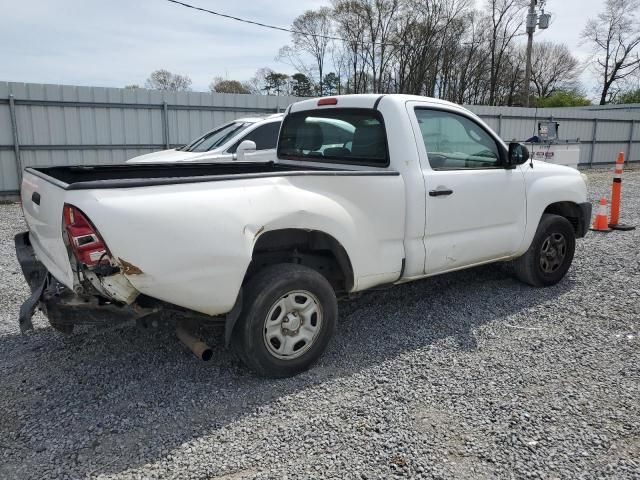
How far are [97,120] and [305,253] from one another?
10489 millimetres

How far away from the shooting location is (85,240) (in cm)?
271

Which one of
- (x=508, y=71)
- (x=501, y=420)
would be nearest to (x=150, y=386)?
(x=501, y=420)

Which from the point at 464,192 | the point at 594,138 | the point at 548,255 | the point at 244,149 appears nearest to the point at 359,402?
the point at 464,192

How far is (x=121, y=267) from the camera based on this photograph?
107 inches

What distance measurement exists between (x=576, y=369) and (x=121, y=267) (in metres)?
3.09

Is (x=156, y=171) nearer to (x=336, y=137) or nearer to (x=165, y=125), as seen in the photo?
A: (x=336, y=137)

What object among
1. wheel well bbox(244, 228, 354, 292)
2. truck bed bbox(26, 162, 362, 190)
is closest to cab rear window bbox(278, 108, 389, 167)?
truck bed bbox(26, 162, 362, 190)

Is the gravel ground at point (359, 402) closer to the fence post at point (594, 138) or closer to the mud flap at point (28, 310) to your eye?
the mud flap at point (28, 310)

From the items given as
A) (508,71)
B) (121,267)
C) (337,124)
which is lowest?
(121,267)

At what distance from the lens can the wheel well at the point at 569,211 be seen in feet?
18.5

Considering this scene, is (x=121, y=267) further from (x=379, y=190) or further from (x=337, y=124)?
(x=337, y=124)

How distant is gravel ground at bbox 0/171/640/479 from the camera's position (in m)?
2.67

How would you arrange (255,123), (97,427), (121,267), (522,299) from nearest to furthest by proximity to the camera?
(121,267) < (97,427) < (522,299) < (255,123)

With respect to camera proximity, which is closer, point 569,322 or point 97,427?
point 97,427
